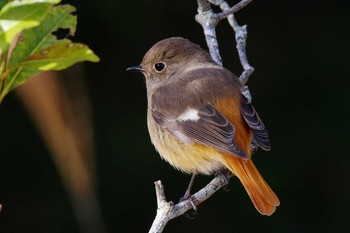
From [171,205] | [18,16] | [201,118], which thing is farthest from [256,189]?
[18,16]

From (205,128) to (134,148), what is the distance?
1544mm

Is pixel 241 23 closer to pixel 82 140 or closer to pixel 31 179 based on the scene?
pixel 82 140

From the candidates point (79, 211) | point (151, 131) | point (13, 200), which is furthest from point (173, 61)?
point (13, 200)

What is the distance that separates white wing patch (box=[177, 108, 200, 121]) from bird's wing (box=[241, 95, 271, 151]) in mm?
268

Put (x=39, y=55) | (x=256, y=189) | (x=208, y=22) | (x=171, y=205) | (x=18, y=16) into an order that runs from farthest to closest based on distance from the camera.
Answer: (x=208, y=22), (x=256, y=189), (x=171, y=205), (x=39, y=55), (x=18, y=16)

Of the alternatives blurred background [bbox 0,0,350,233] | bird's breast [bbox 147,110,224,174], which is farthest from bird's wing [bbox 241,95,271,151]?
blurred background [bbox 0,0,350,233]

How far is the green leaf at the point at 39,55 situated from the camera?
1722 millimetres

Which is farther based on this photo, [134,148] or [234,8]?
[134,148]

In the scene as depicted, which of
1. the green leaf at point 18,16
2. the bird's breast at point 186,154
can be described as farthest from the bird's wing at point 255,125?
the green leaf at point 18,16

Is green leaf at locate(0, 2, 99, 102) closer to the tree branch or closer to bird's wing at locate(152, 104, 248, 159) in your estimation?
the tree branch

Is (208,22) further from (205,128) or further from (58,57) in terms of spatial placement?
(58,57)

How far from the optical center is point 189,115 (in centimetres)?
384

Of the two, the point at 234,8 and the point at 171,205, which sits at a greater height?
the point at 234,8

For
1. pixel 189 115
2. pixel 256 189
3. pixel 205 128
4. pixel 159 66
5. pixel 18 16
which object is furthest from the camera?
pixel 159 66
